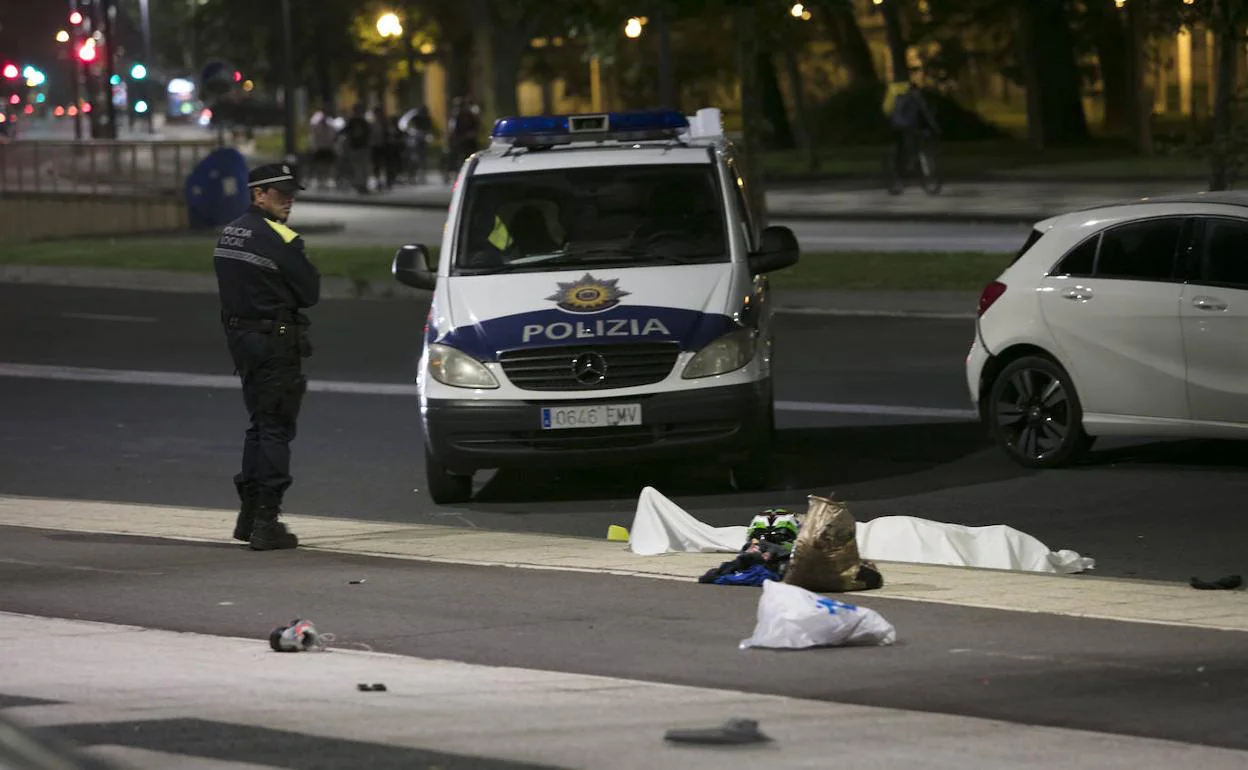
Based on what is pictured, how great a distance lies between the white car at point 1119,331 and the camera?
39.3 feet

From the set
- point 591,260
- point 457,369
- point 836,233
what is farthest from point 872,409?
point 836,233

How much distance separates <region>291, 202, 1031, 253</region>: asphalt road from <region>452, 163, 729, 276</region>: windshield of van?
1435 cm

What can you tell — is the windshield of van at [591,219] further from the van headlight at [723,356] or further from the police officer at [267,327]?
the police officer at [267,327]

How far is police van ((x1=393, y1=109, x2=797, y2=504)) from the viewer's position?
11.8 meters

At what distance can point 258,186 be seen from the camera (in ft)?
34.9

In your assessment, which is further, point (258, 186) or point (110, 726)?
point (258, 186)

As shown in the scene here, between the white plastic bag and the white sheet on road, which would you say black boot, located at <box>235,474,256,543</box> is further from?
the white plastic bag

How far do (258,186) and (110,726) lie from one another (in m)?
4.29

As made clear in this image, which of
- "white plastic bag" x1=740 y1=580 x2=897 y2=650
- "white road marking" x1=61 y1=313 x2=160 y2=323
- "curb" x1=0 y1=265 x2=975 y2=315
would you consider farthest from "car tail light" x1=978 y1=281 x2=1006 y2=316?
"white road marking" x1=61 y1=313 x2=160 y2=323

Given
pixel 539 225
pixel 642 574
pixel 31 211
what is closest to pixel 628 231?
pixel 539 225

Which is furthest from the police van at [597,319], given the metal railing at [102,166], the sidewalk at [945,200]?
the metal railing at [102,166]

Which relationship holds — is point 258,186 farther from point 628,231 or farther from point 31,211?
point 31,211

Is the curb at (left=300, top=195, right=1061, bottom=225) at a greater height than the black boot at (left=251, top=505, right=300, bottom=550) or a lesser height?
lesser

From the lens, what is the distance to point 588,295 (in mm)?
12039
